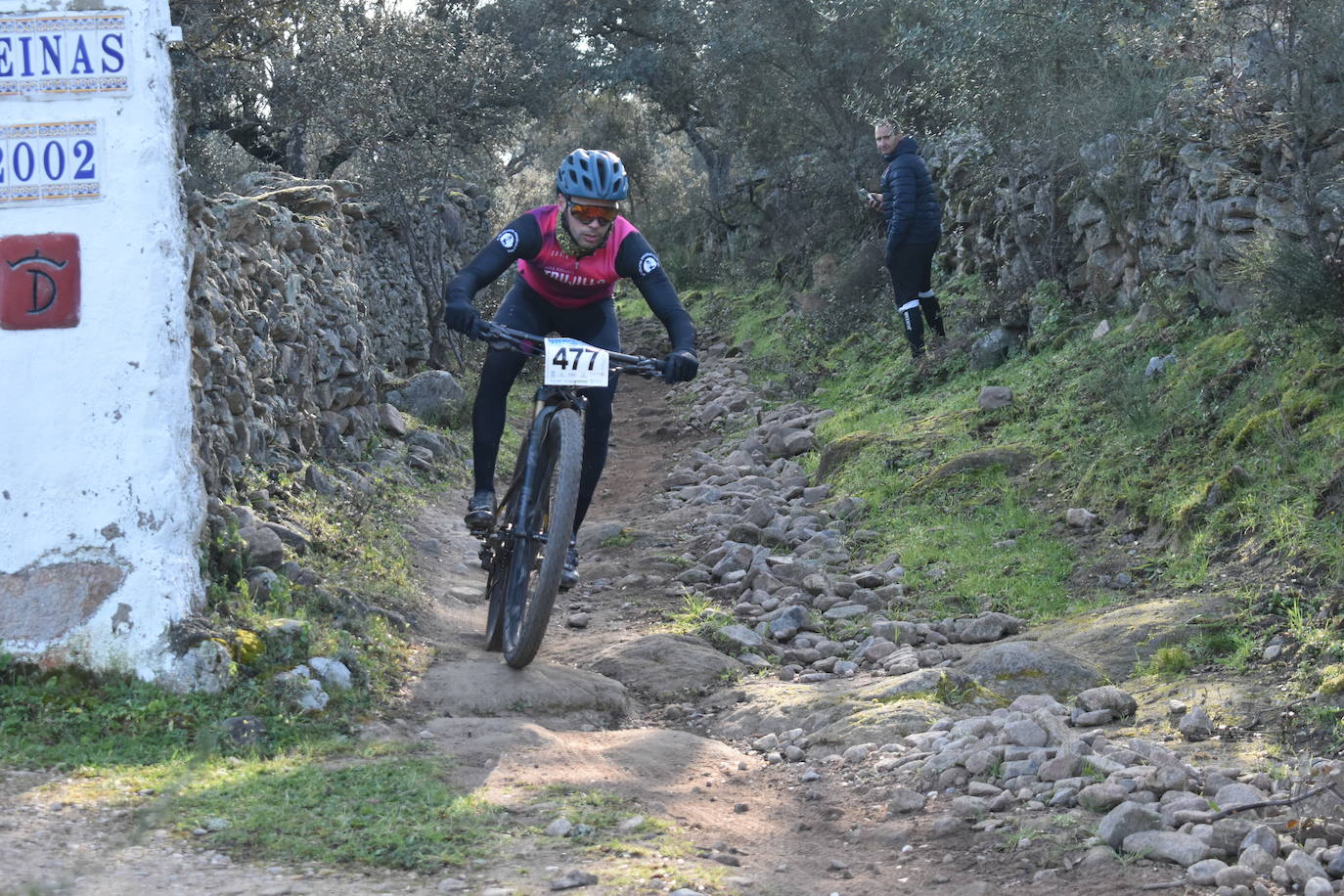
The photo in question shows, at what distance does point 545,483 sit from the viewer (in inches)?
232

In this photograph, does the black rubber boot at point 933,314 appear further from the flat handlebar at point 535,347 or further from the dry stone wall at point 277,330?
the flat handlebar at point 535,347

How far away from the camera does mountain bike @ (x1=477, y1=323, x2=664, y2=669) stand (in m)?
5.47

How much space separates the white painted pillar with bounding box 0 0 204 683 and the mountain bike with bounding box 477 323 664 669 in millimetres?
1396

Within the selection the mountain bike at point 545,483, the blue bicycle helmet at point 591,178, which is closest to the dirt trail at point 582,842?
the mountain bike at point 545,483

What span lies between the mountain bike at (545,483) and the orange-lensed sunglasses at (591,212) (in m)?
0.61

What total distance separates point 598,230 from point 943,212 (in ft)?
32.1

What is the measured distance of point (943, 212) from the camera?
49.1 feet

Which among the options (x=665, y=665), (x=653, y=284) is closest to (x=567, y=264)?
(x=653, y=284)

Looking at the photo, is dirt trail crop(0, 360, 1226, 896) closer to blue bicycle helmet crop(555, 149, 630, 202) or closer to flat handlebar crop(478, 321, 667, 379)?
flat handlebar crop(478, 321, 667, 379)

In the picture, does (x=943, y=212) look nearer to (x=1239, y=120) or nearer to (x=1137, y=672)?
(x=1239, y=120)

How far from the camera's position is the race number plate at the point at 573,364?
567 centimetres

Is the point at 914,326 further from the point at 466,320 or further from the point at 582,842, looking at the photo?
the point at 582,842

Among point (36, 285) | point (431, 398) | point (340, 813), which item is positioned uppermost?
point (36, 285)

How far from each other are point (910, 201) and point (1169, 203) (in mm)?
2646
